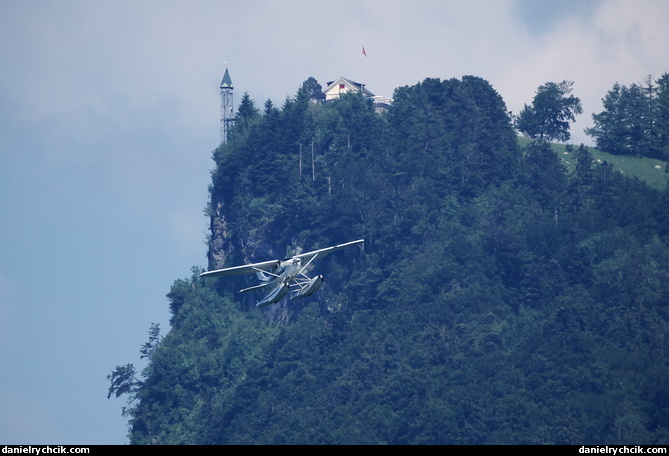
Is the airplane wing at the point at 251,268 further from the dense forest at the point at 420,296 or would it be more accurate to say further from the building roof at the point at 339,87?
the building roof at the point at 339,87

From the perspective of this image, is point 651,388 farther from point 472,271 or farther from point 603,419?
point 472,271

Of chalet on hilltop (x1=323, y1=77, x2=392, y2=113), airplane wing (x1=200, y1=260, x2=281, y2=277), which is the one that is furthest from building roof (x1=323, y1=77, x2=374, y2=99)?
airplane wing (x1=200, y1=260, x2=281, y2=277)

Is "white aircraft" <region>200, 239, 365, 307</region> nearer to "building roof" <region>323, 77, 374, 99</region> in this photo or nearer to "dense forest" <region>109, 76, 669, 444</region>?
"dense forest" <region>109, 76, 669, 444</region>

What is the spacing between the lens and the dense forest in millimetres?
118938

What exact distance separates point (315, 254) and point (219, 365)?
208 ft

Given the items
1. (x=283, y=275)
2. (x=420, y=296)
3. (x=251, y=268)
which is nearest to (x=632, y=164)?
(x=420, y=296)

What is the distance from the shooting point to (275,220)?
145m

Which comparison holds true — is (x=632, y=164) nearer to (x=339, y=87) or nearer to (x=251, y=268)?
(x=339, y=87)

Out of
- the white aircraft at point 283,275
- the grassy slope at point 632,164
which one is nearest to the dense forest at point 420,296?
the grassy slope at point 632,164

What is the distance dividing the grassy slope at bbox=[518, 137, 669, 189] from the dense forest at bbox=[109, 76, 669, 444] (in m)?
3.86

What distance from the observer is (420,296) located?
134250 millimetres

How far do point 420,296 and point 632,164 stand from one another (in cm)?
3554

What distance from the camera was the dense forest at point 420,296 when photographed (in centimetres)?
11894

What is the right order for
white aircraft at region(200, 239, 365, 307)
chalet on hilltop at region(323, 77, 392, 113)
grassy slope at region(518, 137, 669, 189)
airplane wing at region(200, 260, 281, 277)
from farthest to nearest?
chalet on hilltop at region(323, 77, 392, 113) → grassy slope at region(518, 137, 669, 189) → airplane wing at region(200, 260, 281, 277) → white aircraft at region(200, 239, 365, 307)
